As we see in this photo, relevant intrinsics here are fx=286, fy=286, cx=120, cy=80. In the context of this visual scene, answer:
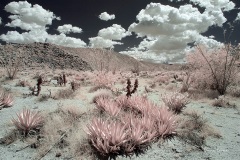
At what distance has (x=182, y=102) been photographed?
1010 cm

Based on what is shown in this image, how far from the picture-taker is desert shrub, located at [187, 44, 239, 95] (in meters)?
14.7

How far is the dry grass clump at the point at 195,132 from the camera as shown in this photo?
22.8ft

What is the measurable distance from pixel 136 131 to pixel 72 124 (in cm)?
219

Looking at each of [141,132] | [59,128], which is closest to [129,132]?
[141,132]

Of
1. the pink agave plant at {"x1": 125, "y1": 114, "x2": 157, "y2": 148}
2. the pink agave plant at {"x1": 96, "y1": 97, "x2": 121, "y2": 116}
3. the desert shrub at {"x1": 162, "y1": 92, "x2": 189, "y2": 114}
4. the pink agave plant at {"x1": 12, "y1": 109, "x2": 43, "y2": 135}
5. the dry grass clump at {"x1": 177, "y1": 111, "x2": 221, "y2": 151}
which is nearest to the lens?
the pink agave plant at {"x1": 125, "y1": 114, "x2": 157, "y2": 148}

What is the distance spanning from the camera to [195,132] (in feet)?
24.7

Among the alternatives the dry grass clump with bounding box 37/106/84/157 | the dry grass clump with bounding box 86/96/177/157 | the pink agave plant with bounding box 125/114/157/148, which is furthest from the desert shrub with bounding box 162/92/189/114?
the dry grass clump with bounding box 37/106/84/157

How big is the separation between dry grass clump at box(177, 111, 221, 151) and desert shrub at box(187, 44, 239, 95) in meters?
7.06

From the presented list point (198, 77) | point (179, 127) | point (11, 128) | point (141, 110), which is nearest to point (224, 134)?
point (179, 127)

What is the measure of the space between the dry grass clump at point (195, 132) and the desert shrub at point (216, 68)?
7057 millimetres

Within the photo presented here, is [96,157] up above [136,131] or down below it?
below

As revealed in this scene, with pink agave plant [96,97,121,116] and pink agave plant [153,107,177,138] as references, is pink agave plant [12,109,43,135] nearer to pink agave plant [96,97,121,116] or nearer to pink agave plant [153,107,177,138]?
pink agave plant [96,97,121,116]

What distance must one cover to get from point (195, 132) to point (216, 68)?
28.1ft

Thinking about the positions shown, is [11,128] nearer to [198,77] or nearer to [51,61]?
[198,77]
